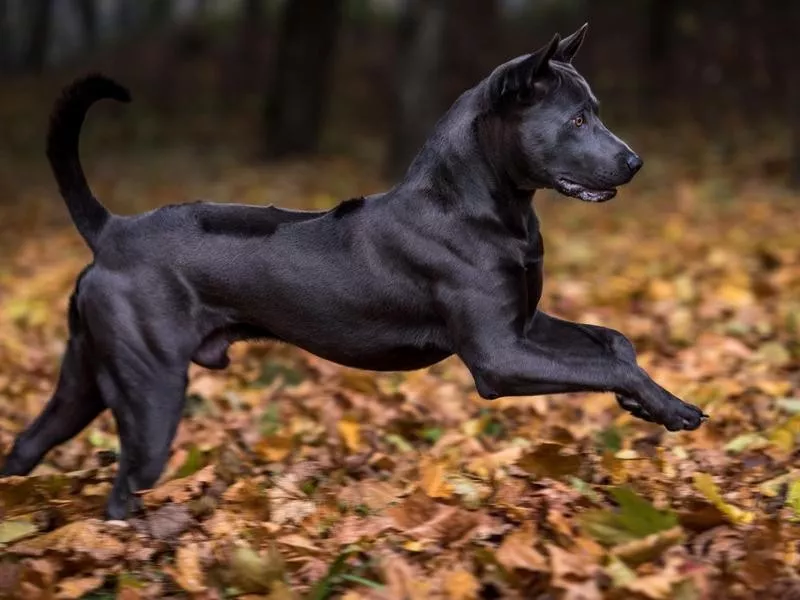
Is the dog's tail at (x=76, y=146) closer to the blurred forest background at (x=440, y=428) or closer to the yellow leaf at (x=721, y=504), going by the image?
the blurred forest background at (x=440, y=428)

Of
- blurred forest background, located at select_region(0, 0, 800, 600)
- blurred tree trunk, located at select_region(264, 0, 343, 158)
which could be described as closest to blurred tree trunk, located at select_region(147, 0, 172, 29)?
blurred forest background, located at select_region(0, 0, 800, 600)

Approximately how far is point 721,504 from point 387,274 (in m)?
1.33

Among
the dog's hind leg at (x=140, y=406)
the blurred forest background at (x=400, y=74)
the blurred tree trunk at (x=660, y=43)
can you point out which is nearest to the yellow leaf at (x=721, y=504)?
the dog's hind leg at (x=140, y=406)

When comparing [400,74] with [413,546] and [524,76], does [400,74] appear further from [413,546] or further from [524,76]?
[413,546]

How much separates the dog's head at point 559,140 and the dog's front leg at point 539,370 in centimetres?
48

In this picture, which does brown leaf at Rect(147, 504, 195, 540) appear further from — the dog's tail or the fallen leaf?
the dog's tail

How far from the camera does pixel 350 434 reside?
17.4ft

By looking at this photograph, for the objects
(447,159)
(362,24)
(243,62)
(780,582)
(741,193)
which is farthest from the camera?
(362,24)

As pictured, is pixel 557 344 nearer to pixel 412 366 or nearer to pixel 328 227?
pixel 412 366

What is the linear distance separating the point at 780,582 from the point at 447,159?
5.73 feet

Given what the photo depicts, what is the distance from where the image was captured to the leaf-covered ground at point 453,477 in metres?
3.40

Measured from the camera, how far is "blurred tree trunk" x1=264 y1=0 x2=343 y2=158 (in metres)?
16.5

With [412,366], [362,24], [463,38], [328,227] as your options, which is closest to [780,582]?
[412,366]

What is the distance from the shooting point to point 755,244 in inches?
365
